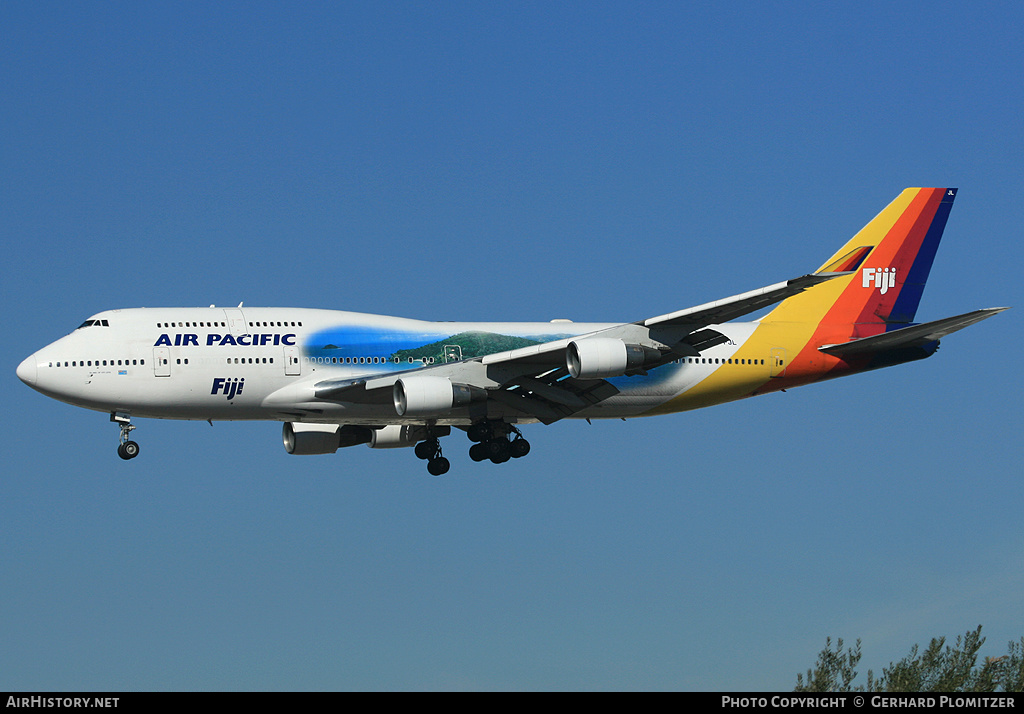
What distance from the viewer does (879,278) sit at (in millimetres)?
50188

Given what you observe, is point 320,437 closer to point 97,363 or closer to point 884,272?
point 97,363

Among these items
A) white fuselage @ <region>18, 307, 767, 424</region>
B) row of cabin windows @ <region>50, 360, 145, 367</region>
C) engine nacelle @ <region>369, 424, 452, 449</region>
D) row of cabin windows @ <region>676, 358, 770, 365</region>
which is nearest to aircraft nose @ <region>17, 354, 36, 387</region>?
white fuselage @ <region>18, 307, 767, 424</region>

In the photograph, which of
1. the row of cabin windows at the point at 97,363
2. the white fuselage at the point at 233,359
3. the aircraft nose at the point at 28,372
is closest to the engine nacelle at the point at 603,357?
the white fuselage at the point at 233,359

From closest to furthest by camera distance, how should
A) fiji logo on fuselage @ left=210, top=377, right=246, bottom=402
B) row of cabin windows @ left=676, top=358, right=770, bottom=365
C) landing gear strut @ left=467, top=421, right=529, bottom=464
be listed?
fiji logo on fuselage @ left=210, top=377, right=246, bottom=402 → landing gear strut @ left=467, top=421, right=529, bottom=464 → row of cabin windows @ left=676, top=358, right=770, bottom=365

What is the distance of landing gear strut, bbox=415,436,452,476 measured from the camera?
1898 inches

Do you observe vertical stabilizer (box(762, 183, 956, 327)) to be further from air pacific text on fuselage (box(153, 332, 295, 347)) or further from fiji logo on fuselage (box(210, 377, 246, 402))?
fiji logo on fuselage (box(210, 377, 246, 402))

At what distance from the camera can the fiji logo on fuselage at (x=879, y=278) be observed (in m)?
49.9

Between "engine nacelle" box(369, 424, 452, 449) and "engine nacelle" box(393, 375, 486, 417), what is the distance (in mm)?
6485

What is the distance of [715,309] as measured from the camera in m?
40.5

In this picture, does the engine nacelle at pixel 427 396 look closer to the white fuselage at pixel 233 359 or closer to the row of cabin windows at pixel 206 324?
the white fuselage at pixel 233 359
